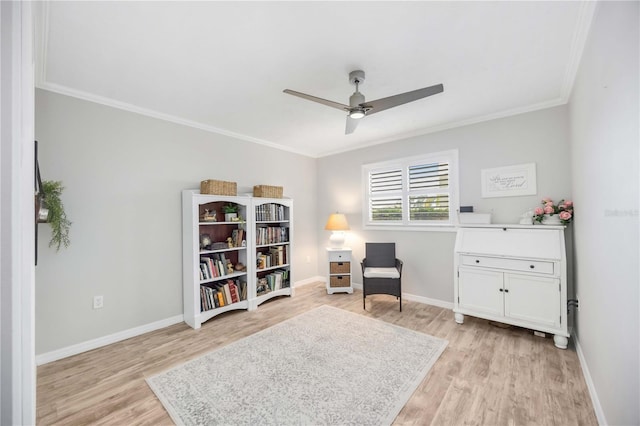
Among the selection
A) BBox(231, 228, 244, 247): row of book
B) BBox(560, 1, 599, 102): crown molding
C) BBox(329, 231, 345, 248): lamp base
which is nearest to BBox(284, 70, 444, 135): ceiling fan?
BBox(560, 1, 599, 102): crown molding

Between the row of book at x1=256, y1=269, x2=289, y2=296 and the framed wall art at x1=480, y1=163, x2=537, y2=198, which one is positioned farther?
the row of book at x1=256, y1=269, x2=289, y2=296

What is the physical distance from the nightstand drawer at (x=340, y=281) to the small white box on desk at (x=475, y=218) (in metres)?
1.92

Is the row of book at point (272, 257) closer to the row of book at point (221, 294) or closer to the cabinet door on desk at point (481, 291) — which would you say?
the row of book at point (221, 294)

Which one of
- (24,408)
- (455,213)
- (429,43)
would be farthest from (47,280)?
(455,213)

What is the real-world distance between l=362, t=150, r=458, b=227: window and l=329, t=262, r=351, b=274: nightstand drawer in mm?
766

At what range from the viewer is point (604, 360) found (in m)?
1.62

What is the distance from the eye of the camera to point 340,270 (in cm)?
434

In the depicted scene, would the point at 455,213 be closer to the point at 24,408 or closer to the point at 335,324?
the point at 335,324

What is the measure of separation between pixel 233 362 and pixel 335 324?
47.8 inches

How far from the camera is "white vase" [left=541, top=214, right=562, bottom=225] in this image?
2.74 m

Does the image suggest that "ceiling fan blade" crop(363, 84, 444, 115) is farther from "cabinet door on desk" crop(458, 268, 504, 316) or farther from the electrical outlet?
the electrical outlet

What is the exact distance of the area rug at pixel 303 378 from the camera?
5.75ft

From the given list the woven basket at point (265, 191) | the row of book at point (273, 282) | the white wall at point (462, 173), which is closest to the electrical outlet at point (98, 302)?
the row of book at point (273, 282)

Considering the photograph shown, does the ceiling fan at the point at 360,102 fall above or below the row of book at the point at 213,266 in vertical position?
above
